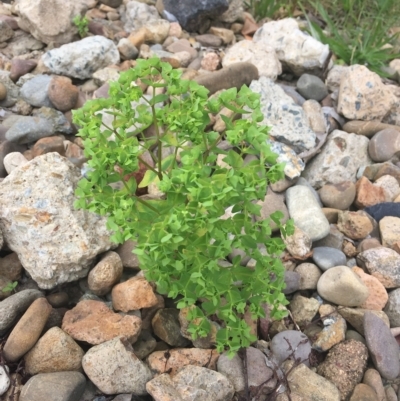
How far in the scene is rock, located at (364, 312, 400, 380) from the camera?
7.80 feet


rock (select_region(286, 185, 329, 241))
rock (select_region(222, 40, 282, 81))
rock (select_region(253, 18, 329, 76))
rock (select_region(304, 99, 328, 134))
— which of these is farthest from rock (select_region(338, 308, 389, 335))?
rock (select_region(253, 18, 329, 76))

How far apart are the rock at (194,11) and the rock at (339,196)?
7.27ft

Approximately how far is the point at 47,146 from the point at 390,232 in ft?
7.13

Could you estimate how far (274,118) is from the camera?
3.45m

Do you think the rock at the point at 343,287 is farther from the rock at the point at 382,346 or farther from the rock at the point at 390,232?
the rock at the point at 390,232

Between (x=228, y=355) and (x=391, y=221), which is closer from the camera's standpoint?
(x=228, y=355)

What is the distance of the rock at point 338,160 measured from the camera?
339 centimetres

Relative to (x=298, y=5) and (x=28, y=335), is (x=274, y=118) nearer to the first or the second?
(x=28, y=335)

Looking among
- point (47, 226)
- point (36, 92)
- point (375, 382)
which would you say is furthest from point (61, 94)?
point (375, 382)

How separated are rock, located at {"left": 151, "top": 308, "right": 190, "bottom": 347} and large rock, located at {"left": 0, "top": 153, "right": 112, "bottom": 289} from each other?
454 millimetres

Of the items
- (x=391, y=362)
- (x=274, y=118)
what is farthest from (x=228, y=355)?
(x=274, y=118)

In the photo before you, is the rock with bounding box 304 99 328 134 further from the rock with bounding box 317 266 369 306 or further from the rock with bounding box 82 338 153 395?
the rock with bounding box 82 338 153 395

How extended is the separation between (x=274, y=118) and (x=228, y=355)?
5.93ft

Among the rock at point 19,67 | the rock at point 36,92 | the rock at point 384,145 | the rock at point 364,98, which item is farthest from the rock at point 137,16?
the rock at point 384,145
